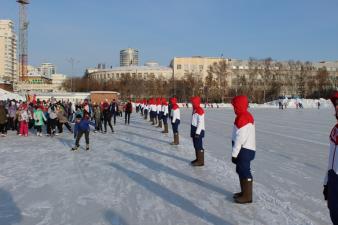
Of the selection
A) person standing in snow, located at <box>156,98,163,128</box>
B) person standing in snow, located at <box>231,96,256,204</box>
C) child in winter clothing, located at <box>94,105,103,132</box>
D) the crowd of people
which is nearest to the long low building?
person standing in snow, located at <box>156,98,163,128</box>

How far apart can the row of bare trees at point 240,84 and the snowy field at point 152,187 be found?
79.3 meters

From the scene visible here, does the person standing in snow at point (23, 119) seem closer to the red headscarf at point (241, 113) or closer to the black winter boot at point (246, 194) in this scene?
the red headscarf at point (241, 113)

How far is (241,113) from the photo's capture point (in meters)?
6.13

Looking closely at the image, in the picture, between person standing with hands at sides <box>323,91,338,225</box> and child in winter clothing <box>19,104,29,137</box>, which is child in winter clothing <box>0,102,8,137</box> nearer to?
child in winter clothing <box>19,104,29,137</box>

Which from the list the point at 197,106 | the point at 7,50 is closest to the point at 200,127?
the point at 197,106

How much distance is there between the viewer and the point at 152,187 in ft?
23.6

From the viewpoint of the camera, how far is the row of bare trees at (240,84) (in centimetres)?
9362

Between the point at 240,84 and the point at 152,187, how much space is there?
100178 mm

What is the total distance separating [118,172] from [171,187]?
1843 millimetres

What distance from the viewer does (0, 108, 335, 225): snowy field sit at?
5.43 m

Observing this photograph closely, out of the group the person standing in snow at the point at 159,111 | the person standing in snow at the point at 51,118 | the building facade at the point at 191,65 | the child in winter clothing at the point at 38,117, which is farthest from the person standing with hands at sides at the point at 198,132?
the building facade at the point at 191,65

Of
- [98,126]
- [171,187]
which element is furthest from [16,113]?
[171,187]

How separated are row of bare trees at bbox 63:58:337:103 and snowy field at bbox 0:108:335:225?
3121 inches

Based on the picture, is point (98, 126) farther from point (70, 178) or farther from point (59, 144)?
point (70, 178)
